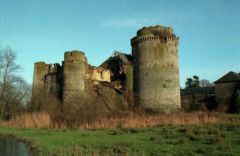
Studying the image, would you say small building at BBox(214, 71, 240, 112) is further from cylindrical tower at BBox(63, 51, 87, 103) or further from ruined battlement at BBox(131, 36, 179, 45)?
cylindrical tower at BBox(63, 51, 87, 103)

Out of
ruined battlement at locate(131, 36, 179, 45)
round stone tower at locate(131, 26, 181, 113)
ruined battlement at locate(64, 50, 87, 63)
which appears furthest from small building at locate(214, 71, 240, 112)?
ruined battlement at locate(64, 50, 87, 63)

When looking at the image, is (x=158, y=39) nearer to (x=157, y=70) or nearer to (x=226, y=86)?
(x=157, y=70)

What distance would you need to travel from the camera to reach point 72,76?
28.9 metres

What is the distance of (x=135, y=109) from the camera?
3023cm

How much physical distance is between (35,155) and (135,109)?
2017cm

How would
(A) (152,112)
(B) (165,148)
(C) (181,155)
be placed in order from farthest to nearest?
1. (A) (152,112)
2. (B) (165,148)
3. (C) (181,155)

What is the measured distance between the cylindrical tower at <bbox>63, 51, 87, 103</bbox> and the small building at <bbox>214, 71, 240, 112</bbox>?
947 inches

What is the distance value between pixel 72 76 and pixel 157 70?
750 cm

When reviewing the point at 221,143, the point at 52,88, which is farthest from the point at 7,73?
the point at 221,143

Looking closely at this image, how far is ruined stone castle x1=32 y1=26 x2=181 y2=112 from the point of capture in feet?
95.4

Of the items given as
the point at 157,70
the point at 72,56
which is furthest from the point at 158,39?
the point at 72,56

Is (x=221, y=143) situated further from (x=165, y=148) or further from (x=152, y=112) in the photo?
(x=152, y=112)

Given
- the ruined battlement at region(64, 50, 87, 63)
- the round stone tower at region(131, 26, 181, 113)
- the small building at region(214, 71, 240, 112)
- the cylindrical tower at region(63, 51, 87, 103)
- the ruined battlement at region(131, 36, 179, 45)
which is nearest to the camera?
the cylindrical tower at region(63, 51, 87, 103)

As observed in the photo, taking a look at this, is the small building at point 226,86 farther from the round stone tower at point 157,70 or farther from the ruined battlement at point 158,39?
the ruined battlement at point 158,39
